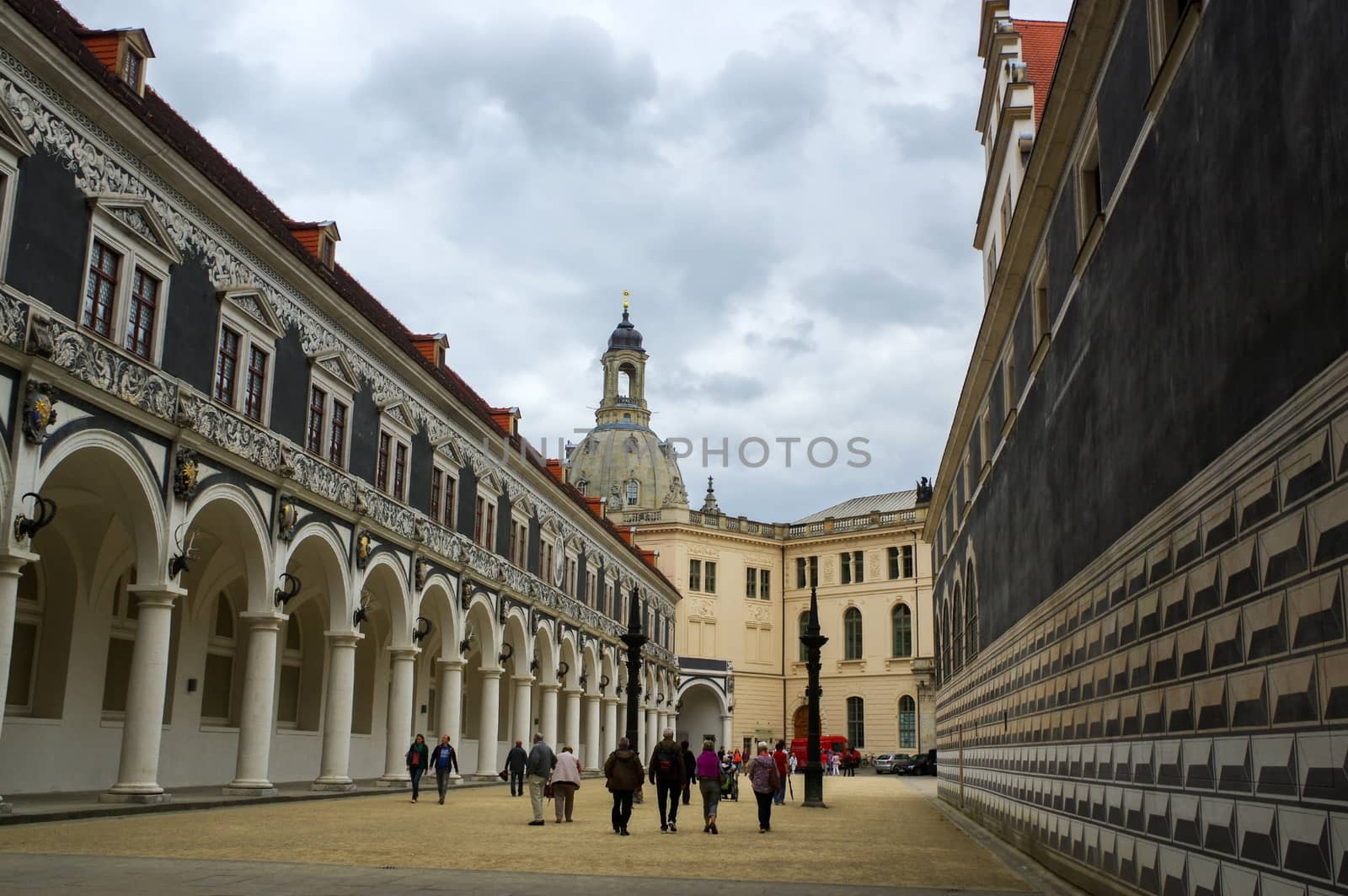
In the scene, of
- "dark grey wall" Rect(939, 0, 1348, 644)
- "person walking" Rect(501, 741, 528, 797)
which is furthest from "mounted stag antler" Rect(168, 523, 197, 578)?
"dark grey wall" Rect(939, 0, 1348, 644)

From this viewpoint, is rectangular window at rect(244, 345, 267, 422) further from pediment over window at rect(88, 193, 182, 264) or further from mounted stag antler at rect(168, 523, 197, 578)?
mounted stag antler at rect(168, 523, 197, 578)

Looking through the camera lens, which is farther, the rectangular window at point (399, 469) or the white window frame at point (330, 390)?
the rectangular window at point (399, 469)

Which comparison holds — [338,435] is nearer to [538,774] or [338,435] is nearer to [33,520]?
[538,774]

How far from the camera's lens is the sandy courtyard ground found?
12844 millimetres

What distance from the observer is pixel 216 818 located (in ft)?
58.1

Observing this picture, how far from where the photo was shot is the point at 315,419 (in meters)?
25.1

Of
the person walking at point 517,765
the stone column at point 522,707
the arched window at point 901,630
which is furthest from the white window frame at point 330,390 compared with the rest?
the arched window at point 901,630

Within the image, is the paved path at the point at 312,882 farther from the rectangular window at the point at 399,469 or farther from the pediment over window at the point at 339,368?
the rectangular window at the point at 399,469

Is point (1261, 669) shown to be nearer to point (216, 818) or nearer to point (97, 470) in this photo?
point (216, 818)

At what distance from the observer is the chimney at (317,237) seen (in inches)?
1028

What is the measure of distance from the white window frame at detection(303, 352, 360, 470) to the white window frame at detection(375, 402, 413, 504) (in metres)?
1.52

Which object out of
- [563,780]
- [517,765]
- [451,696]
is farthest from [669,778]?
[451,696]

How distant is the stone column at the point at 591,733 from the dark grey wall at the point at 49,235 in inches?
1311

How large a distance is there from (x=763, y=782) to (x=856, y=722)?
188ft
